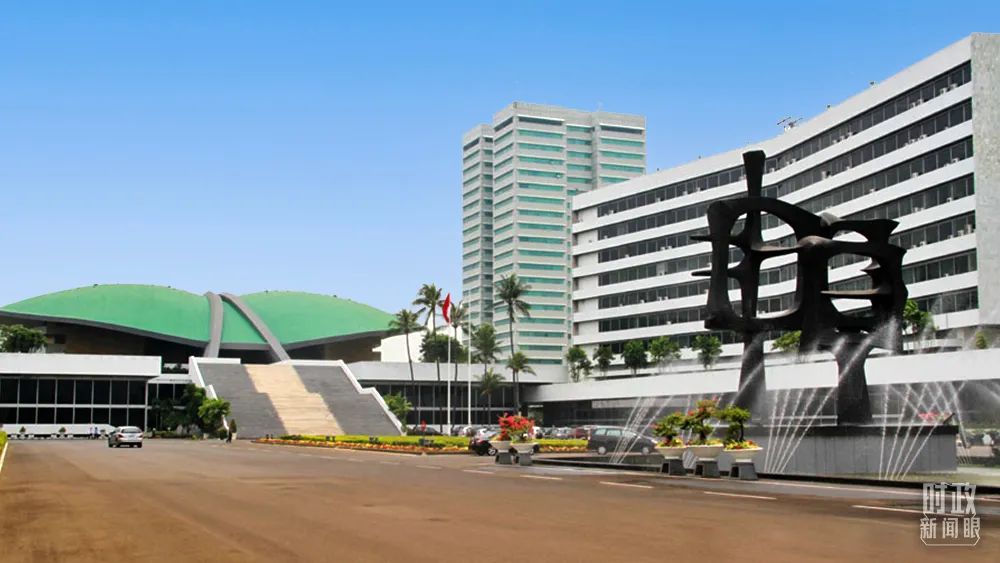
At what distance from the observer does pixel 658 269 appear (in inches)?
4449

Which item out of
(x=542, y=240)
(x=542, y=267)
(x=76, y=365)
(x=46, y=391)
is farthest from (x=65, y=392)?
(x=542, y=240)

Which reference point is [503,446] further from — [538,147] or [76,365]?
[538,147]

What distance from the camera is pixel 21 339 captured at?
111m

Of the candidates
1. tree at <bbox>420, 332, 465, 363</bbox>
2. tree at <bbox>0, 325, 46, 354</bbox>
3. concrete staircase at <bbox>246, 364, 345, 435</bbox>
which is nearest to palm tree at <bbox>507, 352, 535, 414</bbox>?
concrete staircase at <bbox>246, 364, 345, 435</bbox>

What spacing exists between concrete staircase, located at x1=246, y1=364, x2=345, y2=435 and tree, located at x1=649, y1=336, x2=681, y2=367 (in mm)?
34858

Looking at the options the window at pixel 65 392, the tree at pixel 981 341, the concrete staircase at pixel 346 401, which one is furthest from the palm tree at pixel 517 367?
the tree at pixel 981 341

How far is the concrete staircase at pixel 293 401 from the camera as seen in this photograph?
87.6 m

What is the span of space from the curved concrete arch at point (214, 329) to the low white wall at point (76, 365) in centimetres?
2070

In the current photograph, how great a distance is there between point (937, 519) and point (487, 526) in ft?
22.5

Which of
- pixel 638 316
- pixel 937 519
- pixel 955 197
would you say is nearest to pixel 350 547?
pixel 937 519

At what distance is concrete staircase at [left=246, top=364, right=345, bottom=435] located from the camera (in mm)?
87625

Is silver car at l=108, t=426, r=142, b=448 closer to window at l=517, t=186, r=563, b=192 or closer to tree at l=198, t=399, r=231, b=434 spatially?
tree at l=198, t=399, r=231, b=434

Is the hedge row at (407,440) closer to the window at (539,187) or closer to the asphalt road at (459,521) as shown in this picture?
the asphalt road at (459,521)

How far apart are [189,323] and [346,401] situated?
3694 cm
